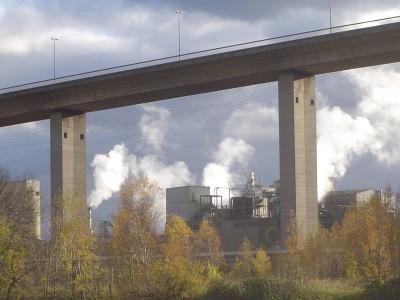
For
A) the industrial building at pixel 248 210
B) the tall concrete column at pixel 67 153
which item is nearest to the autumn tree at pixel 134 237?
the tall concrete column at pixel 67 153

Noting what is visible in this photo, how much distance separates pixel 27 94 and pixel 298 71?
2675 cm

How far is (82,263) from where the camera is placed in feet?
174

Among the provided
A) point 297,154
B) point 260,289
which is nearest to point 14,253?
point 260,289

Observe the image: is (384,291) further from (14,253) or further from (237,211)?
(237,211)

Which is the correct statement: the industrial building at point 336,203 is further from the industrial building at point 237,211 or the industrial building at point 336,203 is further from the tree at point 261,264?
the tree at point 261,264

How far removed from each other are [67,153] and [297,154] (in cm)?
2364

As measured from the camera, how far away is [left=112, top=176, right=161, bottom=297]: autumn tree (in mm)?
52000

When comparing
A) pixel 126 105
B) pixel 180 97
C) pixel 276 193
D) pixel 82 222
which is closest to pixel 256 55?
pixel 180 97

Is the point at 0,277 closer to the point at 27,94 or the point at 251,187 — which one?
the point at 27,94

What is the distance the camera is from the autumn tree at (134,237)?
52.0 metres

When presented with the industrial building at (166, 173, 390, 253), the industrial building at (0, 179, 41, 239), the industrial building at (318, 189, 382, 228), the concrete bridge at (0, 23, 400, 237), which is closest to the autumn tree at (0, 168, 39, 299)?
the industrial building at (0, 179, 41, 239)

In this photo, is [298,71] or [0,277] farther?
[298,71]

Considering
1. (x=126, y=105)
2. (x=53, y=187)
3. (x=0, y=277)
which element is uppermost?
(x=126, y=105)

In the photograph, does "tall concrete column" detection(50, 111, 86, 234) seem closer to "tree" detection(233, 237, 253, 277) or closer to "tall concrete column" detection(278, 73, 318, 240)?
"tree" detection(233, 237, 253, 277)
